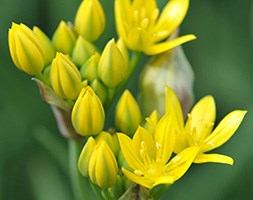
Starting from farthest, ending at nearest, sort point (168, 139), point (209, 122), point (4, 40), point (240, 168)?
point (4, 40)
point (240, 168)
point (209, 122)
point (168, 139)

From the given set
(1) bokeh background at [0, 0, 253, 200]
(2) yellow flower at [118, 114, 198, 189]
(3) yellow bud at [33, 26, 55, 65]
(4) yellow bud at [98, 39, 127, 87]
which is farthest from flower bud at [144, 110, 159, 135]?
(1) bokeh background at [0, 0, 253, 200]

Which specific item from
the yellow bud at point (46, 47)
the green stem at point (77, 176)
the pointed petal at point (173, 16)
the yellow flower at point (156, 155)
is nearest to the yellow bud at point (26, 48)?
the yellow bud at point (46, 47)

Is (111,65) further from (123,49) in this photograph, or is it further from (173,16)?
(173,16)

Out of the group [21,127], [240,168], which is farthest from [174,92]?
[21,127]

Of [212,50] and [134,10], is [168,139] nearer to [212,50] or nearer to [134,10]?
[134,10]

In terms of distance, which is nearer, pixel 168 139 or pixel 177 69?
pixel 168 139

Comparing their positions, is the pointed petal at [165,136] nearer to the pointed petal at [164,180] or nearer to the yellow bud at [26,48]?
the pointed petal at [164,180]
